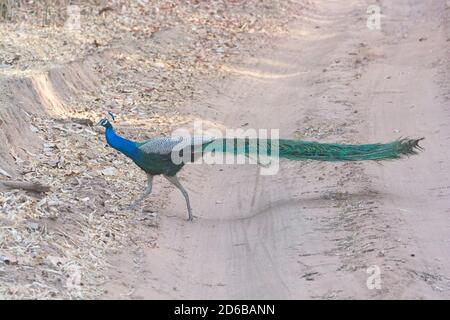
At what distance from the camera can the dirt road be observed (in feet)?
22.8

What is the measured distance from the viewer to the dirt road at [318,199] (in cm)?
695

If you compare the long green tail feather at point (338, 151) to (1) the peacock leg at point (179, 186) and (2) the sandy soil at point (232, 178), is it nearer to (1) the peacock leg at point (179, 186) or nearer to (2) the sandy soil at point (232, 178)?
(2) the sandy soil at point (232, 178)

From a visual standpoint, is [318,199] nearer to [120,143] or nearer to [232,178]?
[232,178]

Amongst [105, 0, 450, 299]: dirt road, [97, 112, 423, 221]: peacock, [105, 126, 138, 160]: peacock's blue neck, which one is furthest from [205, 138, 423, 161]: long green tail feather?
[105, 126, 138, 160]: peacock's blue neck

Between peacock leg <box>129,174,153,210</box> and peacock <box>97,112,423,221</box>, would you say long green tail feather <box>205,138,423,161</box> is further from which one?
peacock leg <box>129,174,153,210</box>

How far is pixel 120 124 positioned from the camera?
11.1 m

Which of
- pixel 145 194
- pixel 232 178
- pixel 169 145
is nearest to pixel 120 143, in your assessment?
pixel 169 145

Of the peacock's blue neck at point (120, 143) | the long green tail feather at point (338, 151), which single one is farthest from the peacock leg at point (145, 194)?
the long green tail feather at point (338, 151)

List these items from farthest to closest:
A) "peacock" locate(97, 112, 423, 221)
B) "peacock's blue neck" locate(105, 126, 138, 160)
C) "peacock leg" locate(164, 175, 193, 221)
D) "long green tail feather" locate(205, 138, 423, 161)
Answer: "long green tail feather" locate(205, 138, 423, 161), "peacock leg" locate(164, 175, 193, 221), "peacock" locate(97, 112, 423, 221), "peacock's blue neck" locate(105, 126, 138, 160)

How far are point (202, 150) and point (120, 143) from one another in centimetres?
81

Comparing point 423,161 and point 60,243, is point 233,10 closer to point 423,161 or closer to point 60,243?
point 423,161

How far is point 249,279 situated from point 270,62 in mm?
8335

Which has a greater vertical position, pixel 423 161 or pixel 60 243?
pixel 423 161

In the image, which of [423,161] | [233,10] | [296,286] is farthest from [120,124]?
[233,10]
